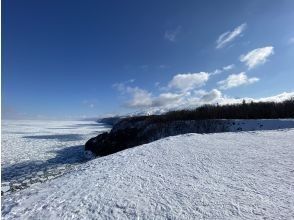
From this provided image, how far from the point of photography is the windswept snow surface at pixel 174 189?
452 centimetres

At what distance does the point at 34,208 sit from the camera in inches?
203

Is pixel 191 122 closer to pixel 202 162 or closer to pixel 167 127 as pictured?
pixel 167 127

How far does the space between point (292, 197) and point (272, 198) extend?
448mm

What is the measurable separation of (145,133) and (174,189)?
2127 centimetres

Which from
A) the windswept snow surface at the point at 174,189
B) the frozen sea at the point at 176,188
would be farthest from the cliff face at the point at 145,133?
the windswept snow surface at the point at 174,189

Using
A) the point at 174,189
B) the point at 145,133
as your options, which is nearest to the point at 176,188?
the point at 174,189

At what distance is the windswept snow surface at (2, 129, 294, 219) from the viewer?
452 centimetres

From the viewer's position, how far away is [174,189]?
18.0 ft

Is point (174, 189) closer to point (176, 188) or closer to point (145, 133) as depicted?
point (176, 188)

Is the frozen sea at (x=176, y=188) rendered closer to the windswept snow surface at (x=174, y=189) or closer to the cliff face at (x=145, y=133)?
the windswept snow surface at (x=174, y=189)

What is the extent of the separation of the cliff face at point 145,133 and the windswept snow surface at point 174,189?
13887 millimetres

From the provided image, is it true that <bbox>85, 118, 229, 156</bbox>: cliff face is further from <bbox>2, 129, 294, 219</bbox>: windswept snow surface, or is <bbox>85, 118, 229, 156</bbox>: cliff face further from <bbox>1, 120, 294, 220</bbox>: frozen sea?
<bbox>2, 129, 294, 219</bbox>: windswept snow surface

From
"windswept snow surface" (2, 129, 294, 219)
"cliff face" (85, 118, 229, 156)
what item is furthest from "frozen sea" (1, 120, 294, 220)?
"cliff face" (85, 118, 229, 156)

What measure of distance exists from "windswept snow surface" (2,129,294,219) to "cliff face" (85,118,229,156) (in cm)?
1389
